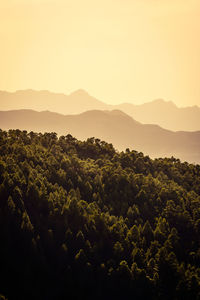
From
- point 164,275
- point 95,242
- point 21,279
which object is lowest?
point 21,279

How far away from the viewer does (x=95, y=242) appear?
73.3 metres

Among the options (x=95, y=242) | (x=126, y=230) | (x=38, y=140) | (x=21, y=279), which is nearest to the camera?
(x=21, y=279)

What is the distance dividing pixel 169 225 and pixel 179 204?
34.4 ft

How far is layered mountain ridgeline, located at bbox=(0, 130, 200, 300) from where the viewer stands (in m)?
65.1

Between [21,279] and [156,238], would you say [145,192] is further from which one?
[21,279]

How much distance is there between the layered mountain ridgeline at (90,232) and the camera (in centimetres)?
6506

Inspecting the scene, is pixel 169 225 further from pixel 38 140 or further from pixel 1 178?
pixel 38 140

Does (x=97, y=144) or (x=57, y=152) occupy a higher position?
(x=97, y=144)

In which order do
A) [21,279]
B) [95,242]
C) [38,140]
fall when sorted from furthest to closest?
[38,140] < [95,242] < [21,279]

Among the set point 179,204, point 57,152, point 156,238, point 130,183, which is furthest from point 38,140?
point 156,238

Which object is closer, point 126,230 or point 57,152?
point 126,230

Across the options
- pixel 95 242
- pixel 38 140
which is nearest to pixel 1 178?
pixel 95 242

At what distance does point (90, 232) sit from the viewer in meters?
75.8

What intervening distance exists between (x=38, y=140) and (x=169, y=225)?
56371 mm
